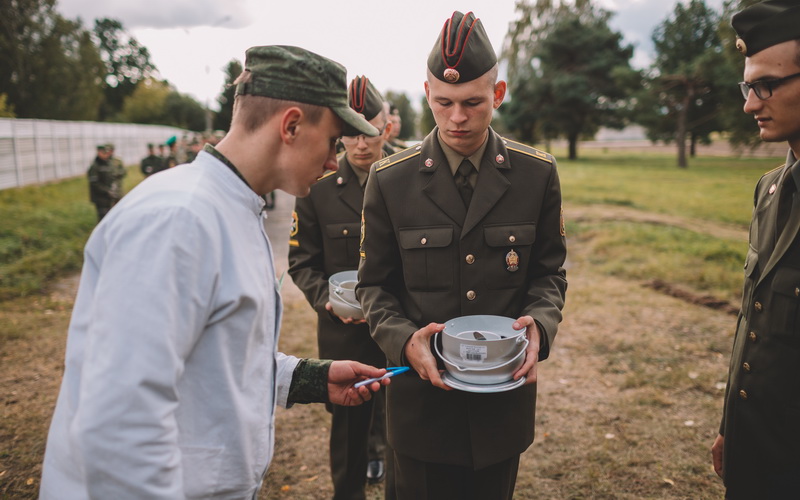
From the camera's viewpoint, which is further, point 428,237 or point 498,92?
point 498,92

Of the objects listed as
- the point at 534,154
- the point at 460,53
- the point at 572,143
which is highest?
the point at 572,143

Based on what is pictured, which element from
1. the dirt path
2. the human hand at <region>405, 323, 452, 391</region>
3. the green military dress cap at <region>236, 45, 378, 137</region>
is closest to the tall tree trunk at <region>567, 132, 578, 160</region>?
the dirt path

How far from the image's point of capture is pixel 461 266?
97.0 inches

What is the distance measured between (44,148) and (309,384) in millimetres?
24962

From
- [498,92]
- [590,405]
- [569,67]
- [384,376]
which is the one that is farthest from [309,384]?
[569,67]

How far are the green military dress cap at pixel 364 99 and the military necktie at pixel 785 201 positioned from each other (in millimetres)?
2367

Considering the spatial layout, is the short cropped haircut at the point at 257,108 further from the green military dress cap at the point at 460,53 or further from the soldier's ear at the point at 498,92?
Answer: the soldier's ear at the point at 498,92

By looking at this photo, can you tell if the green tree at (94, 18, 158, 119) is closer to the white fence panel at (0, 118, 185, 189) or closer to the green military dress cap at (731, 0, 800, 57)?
the white fence panel at (0, 118, 185, 189)

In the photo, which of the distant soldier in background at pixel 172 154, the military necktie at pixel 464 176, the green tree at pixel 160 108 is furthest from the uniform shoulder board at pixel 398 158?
the green tree at pixel 160 108

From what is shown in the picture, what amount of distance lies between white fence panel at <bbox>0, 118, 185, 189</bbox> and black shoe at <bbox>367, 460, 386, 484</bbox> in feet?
64.1

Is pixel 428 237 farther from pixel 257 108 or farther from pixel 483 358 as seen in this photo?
pixel 257 108

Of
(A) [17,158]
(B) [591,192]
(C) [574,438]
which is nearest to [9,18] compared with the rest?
(A) [17,158]

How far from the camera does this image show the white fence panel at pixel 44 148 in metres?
19.2

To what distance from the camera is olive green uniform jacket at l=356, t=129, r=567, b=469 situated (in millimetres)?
2445
